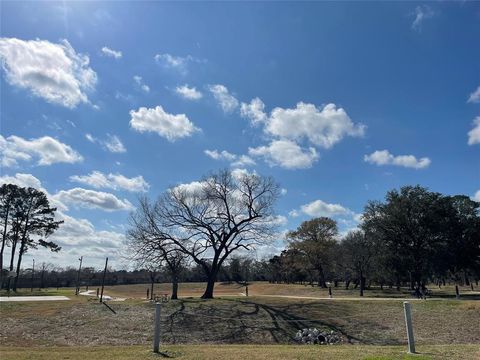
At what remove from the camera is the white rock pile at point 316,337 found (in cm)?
1971

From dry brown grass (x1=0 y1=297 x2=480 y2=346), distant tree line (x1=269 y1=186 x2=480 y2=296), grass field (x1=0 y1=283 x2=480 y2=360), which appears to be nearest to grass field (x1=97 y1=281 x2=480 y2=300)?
distant tree line (x1=269 y1=186 x2=480 y2=296)

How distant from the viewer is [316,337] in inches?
782

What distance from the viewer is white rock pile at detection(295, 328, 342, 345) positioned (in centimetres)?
1971

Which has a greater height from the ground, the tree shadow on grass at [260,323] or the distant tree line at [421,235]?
the distant tree line at [421,235]

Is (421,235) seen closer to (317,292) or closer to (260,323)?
(317,292)

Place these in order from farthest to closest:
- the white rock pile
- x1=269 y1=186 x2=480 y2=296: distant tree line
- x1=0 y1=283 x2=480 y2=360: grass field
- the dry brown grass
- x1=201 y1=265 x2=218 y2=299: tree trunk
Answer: x1=269 y1=186 x2=480 y2=296: distant tree line
x1=201 y1=265 x2=218 y2=299: tree trunk
the dry brown grass
x1=0 y1=283 x2=480 y2=360: grass field
the white rock pile

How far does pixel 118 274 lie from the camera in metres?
139

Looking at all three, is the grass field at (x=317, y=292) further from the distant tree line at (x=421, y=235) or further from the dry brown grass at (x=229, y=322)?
the dry brown grass at (x=229, y=322)

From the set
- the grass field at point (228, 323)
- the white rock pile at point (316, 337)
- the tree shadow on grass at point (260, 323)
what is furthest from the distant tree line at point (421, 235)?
the white rock pile at point (316, 337)

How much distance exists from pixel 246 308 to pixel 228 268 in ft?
283

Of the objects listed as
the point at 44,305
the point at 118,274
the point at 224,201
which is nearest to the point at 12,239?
the point at 44,305

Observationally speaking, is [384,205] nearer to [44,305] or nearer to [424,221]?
[424,221]

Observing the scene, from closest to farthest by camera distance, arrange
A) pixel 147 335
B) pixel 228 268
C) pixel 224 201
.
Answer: pixel 147 335 < pixel 224 201 < pixel 228 268

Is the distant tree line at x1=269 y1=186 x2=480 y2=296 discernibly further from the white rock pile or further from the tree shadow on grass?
the white rock pile
